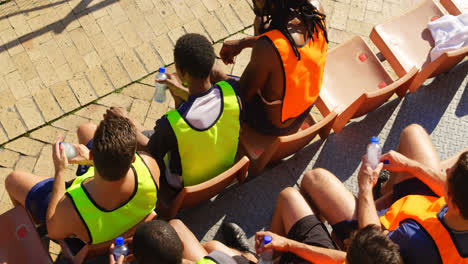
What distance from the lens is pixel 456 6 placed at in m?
4.59

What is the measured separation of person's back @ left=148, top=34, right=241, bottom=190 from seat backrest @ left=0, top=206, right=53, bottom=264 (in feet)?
3.24

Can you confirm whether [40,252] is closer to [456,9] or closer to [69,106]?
[69,106]

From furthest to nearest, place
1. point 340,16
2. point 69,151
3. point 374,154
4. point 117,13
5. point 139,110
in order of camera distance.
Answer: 1. point 340,16
2. point 117,13
3. point 139,110
4. point 374,154
5. point 69,151

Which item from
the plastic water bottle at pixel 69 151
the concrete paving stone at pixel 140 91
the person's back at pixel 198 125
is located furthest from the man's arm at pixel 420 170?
the concrete paving stone at pixel 140 91

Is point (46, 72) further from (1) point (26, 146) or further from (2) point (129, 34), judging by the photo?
(2) point (129, 34)

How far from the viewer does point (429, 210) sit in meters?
3.01

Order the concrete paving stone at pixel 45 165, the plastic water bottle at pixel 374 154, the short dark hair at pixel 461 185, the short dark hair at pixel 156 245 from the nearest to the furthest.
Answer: the short dark hair at pixel 156 245 < the short dark hair at pixel 461 185 < the plastic water bottle at pixel 374 154 < the concrete paving stone at pixel 45 165

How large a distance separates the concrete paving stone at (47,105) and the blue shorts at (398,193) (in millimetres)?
2810

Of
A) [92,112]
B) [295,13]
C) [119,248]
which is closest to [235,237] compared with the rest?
[119,248]

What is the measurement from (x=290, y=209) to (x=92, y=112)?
7.35 ft

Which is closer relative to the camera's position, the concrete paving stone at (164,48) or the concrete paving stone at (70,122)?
the concrete paving stone at (70,122)

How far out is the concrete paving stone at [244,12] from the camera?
518 centimetres

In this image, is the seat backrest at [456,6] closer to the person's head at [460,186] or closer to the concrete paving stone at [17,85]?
the person's head at [460,186]

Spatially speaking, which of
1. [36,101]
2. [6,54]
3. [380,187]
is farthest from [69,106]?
[380,187]
